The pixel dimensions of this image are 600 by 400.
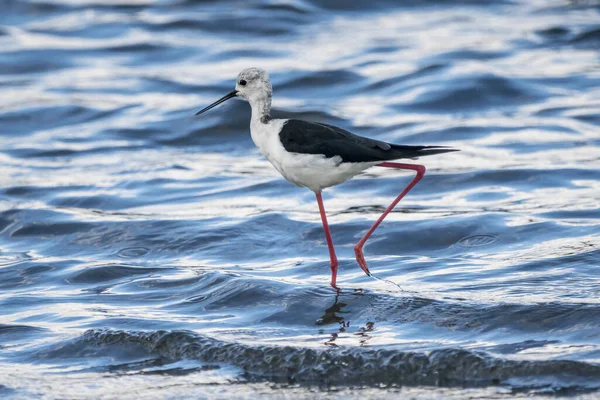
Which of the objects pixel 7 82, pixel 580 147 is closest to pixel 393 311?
pixel 580 147

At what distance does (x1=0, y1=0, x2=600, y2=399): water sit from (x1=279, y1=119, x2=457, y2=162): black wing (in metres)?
1.12

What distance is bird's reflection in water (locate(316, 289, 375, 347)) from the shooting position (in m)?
7.17

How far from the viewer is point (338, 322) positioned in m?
7.66

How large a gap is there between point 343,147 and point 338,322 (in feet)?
4.50

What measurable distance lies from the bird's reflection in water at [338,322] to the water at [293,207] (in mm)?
25

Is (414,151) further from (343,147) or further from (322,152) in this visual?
(322,152)

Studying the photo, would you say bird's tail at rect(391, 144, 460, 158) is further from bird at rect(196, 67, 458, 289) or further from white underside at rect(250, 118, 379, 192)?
white underside at rect(250, 118, 379, 192)

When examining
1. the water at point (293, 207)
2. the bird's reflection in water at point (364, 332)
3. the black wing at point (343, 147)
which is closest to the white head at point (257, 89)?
the black wing at point (343, 147)

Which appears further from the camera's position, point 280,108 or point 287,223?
point 280,108

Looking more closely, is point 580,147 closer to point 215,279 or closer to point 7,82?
point 215,279

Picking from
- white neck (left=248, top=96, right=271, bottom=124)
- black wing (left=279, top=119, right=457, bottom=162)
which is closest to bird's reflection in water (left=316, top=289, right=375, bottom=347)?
black wing (left=279, top=119, right=457, bottom=162)

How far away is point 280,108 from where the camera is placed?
16750 mm

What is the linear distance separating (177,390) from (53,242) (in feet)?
15.7

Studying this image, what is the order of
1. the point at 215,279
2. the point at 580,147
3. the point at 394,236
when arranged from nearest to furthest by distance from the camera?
the point at 215,279, the point at 394,236, the point at 580,147
